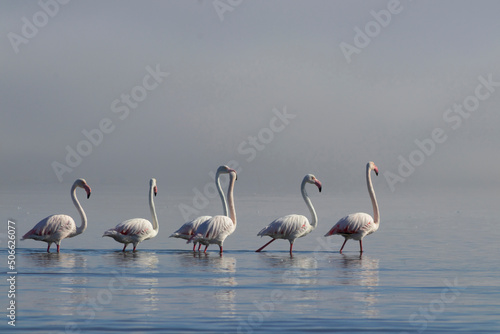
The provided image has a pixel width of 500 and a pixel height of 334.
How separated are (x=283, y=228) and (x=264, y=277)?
13.9ft

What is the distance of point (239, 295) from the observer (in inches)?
503

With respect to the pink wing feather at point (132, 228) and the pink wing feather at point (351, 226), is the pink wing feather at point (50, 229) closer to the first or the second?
the pink wing feather at point (132, 228)

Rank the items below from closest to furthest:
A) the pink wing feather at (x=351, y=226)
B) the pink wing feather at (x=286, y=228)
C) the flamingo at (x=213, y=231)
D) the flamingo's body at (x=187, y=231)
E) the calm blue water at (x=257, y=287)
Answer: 1. the calm blue water at (x=257, y=287)
2. the flamingo at (x=213, y=231)
3. the flamingo's body at (x=187, y=231)
4. the pink wing feather at (x=286, y=228)
5. the pink wing feather at (x=351, y=226)

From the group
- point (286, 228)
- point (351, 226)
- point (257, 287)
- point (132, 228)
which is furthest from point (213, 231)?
point (257, 287)

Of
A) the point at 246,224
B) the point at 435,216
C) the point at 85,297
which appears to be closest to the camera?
the point at 85,297

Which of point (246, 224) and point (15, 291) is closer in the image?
point (15, 291)

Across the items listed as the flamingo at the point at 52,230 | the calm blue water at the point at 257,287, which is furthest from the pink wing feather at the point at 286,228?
the flamingo at the point at 52,230

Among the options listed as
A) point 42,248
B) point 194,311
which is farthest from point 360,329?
point 42,248

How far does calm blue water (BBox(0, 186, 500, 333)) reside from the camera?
1077 centimetres

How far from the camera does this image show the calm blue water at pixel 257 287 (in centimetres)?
1077

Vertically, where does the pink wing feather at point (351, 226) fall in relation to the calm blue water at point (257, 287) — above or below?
above

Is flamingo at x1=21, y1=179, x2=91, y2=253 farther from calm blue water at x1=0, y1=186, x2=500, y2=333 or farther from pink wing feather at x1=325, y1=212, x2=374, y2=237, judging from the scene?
pink wing feather at x1=325, y1=212, x2=374, y2=237

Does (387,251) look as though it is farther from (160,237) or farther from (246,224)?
(246,224)

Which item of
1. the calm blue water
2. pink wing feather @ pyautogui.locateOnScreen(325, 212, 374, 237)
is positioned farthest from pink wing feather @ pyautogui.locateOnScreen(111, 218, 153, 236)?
pink wing feather @ pyautogui.locateOnScreen(325, 212, 374, 237)
